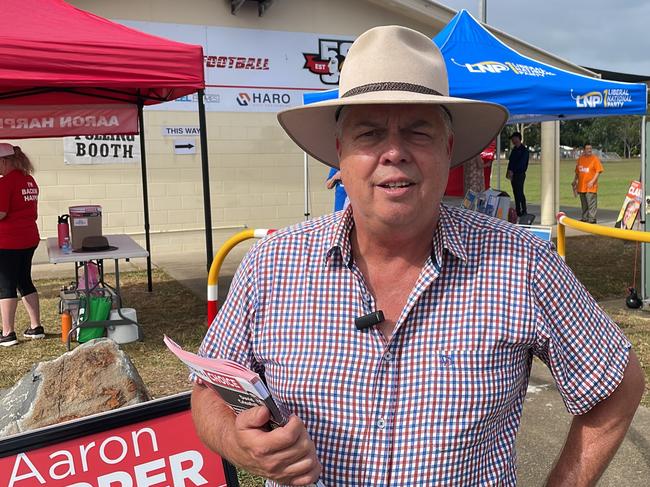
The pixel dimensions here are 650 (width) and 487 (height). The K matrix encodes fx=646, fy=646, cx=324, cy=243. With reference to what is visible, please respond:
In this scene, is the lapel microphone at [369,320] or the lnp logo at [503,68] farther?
the lnp logo at [503,68]

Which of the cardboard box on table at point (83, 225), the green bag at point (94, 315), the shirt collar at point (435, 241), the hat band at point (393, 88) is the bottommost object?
the green bag at point (94, 315)

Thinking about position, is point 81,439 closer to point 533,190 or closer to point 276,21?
point 276,21

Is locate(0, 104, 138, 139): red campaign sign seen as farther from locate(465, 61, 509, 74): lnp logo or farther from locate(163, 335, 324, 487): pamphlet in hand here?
locate(163, 335, 324, 487): pamphlet in hand

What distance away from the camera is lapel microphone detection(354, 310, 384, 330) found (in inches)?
53.9

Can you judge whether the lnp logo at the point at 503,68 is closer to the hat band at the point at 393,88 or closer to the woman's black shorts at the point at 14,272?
the woman's black shorts at the point at 14,272

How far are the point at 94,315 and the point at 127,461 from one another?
4147 millimetres

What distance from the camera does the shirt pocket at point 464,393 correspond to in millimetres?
1355

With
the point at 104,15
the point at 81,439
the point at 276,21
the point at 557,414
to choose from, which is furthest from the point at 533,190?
the point at 81,439

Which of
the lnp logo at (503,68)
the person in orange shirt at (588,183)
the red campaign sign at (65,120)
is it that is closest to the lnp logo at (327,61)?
the red campaign sign at (65,120)

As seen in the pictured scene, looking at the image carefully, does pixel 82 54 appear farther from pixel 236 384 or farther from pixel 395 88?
pixel 236 384

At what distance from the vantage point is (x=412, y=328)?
138 cm

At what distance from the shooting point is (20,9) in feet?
18.4

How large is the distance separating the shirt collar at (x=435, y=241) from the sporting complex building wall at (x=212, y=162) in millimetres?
10086

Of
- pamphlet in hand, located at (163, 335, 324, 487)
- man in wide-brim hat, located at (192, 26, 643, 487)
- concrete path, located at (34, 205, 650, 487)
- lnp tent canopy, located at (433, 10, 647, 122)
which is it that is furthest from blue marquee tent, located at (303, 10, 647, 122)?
pamphlet in hand, located at (163, 335, 324, 487)
